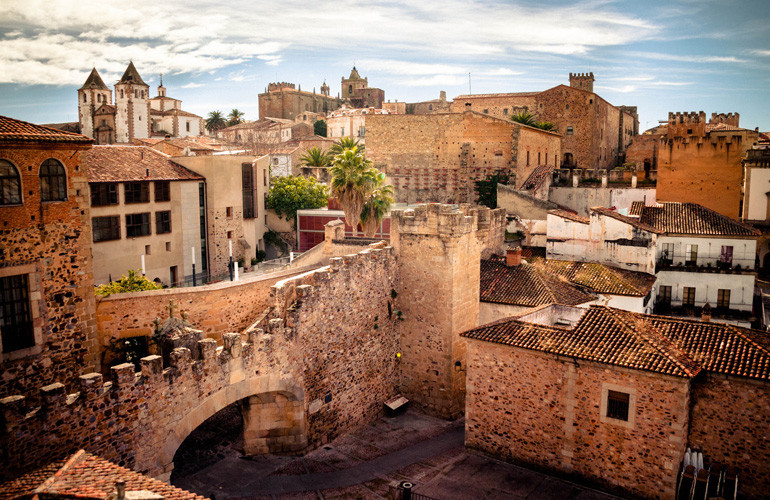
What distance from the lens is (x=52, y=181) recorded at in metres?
16.3

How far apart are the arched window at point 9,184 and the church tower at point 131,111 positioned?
53.8 m

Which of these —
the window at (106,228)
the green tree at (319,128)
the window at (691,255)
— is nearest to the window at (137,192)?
the window at (106,228)

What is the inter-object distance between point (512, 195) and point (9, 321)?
27.9 metres

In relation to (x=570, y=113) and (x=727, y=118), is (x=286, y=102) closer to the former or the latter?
(x=570, y=113)

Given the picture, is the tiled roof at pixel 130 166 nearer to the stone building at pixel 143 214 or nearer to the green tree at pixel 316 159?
the stone building at pixel 143 214

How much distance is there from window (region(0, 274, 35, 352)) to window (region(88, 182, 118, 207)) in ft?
40.2

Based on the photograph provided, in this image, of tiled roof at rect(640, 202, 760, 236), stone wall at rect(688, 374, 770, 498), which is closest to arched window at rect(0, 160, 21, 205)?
stone wall at rect(688, 374, 770, 498)

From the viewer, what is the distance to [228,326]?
64.5ft

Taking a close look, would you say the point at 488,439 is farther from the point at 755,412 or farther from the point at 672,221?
the point at 672,221

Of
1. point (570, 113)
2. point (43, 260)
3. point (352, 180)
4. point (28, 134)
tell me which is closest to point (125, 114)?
point (352, 180)

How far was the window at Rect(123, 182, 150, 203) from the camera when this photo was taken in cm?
2868

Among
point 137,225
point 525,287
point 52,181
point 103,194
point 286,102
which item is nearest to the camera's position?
point 52,181

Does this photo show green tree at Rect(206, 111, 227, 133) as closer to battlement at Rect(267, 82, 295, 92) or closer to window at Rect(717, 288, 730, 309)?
battlement at Rect(267, 82, 295, 92)

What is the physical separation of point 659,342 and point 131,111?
2491 inches
